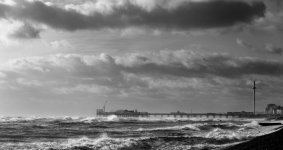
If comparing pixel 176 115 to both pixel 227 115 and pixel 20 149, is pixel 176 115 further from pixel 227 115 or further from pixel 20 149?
pixel 20 149

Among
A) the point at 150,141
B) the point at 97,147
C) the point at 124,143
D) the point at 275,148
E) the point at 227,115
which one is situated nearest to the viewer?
the point at 275,148

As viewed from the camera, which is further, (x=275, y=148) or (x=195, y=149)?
(x=195, y=149)

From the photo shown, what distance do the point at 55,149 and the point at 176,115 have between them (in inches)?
6765

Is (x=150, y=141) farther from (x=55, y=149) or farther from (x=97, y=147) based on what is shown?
(x=55, y=149)

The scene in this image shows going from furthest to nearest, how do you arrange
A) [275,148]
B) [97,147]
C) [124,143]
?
[124,143], [97,147], [275,148]

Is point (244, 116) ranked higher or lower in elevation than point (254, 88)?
lower

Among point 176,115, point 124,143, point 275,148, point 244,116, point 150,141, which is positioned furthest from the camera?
point 176,115

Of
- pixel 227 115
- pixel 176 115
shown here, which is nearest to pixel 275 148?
pixel 227 115

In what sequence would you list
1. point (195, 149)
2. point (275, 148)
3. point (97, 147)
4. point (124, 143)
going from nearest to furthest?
point (275, 148), point (195, 149), point (97, 147), point (124, 143)

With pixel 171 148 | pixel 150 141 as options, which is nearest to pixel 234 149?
pixel 171 148

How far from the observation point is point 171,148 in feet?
84.6

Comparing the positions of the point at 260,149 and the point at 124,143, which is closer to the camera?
the point at 260,149

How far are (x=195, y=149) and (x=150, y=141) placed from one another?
22.4 feet

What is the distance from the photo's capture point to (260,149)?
1542cm
